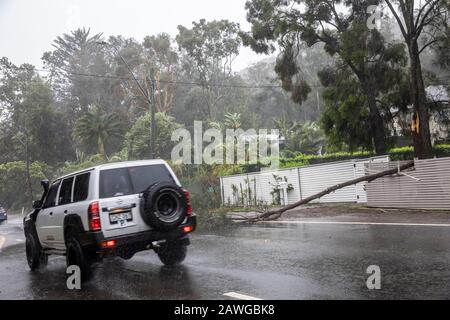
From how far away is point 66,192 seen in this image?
30.0ft

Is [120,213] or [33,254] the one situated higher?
[120,213]

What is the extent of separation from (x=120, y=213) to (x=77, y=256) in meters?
1.07

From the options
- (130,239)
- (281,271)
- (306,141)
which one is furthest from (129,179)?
(306,141)

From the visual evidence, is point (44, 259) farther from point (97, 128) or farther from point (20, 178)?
point (20, 178)

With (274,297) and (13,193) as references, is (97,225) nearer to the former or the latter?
(274,297)

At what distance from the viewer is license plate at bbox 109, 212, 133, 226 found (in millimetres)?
7934

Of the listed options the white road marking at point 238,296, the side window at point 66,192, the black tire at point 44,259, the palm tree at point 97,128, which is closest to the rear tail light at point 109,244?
the side window at point 66,192

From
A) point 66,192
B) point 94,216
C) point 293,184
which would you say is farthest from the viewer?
point 293,184

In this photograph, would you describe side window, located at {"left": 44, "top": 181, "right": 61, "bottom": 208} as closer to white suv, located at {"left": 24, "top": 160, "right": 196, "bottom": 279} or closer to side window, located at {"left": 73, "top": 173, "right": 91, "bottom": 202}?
white suv, located at {"left": 24, "top": 160, "right": 196, "bottom": 279}

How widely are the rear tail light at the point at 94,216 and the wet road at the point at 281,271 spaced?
99cm

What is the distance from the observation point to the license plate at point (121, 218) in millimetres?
7934

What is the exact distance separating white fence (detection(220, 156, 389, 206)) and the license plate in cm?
1297
